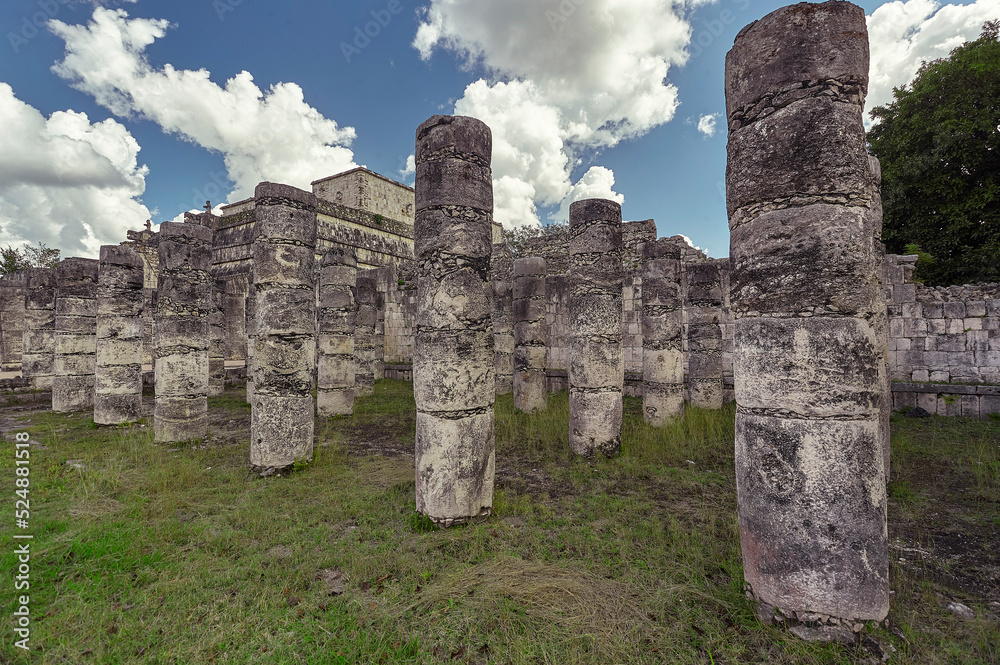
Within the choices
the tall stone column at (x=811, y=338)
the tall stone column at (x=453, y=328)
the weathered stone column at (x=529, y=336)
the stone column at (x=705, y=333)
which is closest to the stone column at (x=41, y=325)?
the weathered stone column at (x=529, y=336)

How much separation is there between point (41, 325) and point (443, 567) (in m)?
18.5

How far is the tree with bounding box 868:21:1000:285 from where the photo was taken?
1518cm

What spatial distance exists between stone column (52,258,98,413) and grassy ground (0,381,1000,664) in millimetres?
6379

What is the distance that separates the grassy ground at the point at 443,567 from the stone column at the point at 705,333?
4.90m

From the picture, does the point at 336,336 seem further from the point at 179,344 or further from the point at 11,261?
the point at 11,261

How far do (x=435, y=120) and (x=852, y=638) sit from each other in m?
6.16

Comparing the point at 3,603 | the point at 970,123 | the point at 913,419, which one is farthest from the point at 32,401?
the point at 970,123

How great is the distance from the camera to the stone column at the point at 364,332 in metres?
14.8

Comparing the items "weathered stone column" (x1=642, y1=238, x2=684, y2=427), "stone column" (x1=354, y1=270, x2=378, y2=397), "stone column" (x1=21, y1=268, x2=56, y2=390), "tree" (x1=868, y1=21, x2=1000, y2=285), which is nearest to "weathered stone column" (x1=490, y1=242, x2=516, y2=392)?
"stone column" (x1=354, y1=270, x2=378, y2=397)

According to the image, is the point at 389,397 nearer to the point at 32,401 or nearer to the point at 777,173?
the point at 32,401

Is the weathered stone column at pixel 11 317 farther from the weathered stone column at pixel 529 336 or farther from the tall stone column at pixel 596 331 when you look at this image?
the tall stone column at pixel 596 331

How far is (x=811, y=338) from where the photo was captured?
10.1ft

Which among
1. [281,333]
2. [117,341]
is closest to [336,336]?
[117,341]

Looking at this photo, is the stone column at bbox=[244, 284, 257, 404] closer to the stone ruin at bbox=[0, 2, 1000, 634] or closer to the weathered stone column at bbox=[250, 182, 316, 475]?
the weathered stone column at bbox=[250, 182, 316, 475]
